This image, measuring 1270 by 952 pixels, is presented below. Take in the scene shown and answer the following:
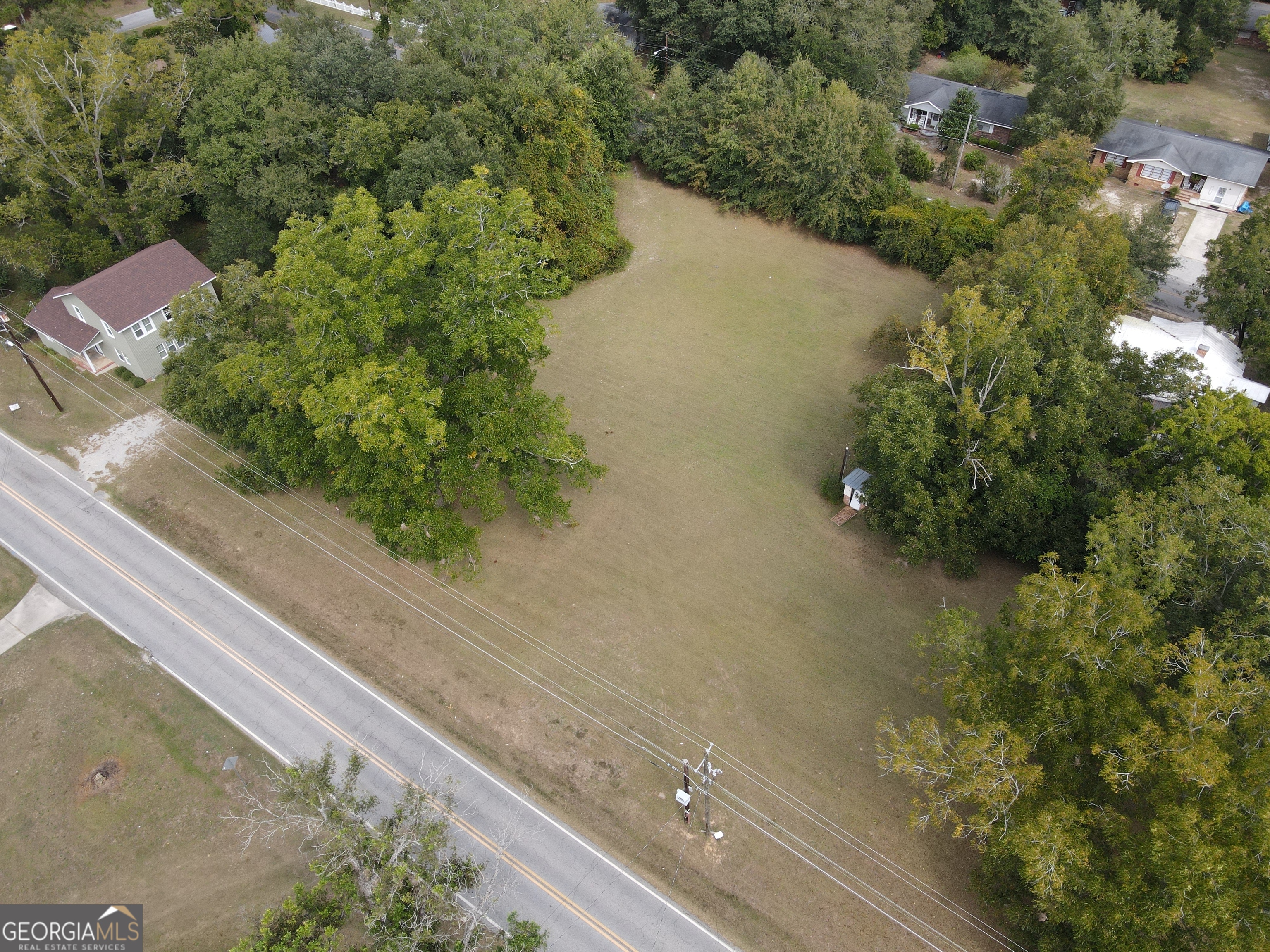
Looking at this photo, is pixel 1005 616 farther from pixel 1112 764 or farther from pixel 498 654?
pixel 498 654

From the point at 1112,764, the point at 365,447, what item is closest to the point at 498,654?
the point at 365,447

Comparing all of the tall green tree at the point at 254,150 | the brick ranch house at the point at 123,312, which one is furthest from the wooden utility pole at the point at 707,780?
the tall green tree at the point at 254,150

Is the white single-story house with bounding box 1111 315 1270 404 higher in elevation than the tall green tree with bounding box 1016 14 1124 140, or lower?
lower

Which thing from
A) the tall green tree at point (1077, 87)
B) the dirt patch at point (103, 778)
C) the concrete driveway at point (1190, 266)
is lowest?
the dirt patch at point (103, 778)

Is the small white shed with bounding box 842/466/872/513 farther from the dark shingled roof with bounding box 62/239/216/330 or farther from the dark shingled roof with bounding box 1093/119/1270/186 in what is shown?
the dark shingled roof with bounding box 1093/119/1270/186

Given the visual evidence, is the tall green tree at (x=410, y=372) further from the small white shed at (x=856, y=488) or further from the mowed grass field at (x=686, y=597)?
the small white shed at (x=856, y=488)

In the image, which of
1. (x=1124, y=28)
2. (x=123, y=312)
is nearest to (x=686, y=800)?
(x=123, y=312)

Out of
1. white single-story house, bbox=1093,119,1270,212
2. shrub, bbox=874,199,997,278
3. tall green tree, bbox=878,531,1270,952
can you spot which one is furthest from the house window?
white single-story house, bbox=1093,119,1270,212
